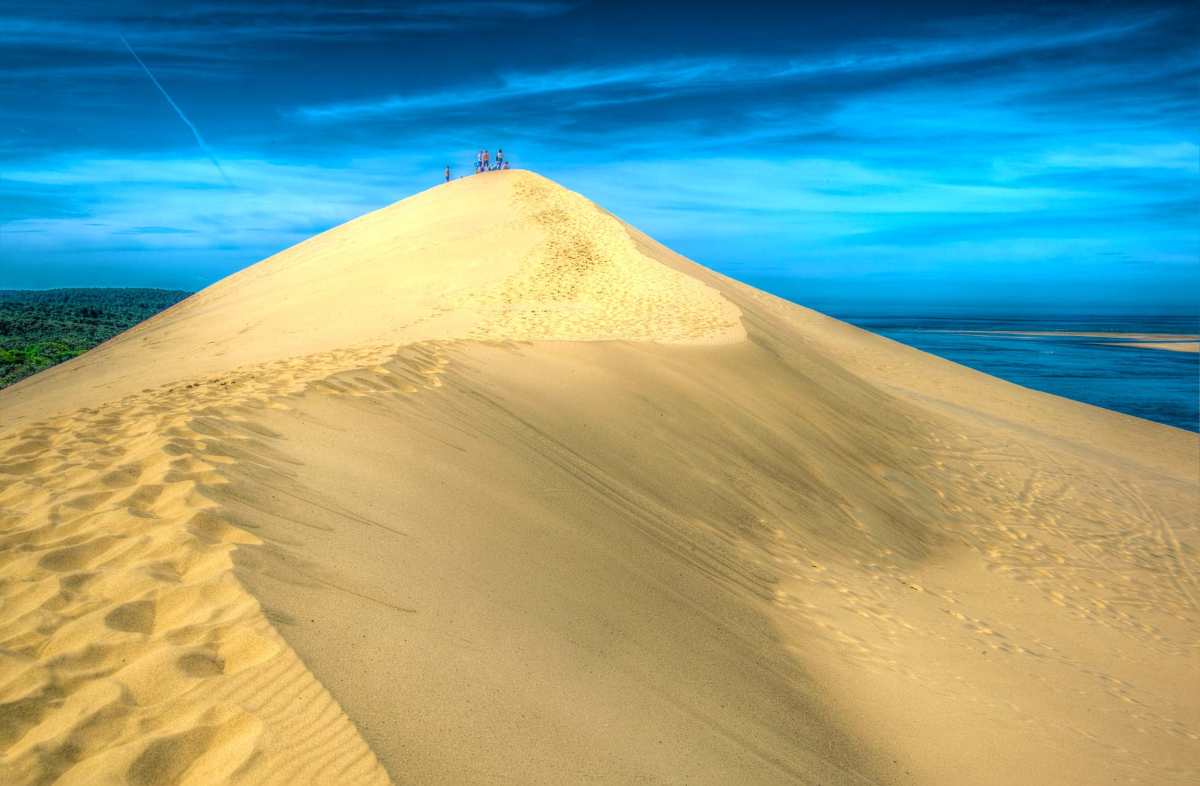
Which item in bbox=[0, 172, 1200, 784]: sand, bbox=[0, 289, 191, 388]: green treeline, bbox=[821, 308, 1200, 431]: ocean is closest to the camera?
bbox=[0, 172, 1200, 784]: sand

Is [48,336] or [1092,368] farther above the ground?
[1092,368]

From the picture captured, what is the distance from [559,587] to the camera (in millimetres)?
4297

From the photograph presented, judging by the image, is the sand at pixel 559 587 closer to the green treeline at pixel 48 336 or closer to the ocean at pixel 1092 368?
the green treeline at pixel 48 336

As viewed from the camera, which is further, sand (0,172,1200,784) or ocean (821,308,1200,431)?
ocean (821,308,1200,431)

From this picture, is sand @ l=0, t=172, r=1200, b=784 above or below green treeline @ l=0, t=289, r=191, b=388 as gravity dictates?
above

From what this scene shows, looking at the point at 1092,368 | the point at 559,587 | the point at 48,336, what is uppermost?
the point at 559,587

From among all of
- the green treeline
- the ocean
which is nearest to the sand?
the green treeline

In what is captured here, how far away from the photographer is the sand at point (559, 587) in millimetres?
2707

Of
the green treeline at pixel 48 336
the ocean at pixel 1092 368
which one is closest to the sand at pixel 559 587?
the green treeline at pixel 48 336

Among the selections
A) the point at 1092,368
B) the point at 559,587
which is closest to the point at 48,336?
the point at 559,587

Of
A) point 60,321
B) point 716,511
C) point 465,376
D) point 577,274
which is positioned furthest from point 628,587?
point 60,321

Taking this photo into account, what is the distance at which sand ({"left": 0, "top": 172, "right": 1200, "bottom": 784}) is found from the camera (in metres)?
2.71

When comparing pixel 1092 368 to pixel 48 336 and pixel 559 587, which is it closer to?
pixel 559 587

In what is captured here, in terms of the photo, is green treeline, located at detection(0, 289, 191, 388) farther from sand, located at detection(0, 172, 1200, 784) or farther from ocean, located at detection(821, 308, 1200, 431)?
ocean, located at detection(821, 308, 1200, 431)
